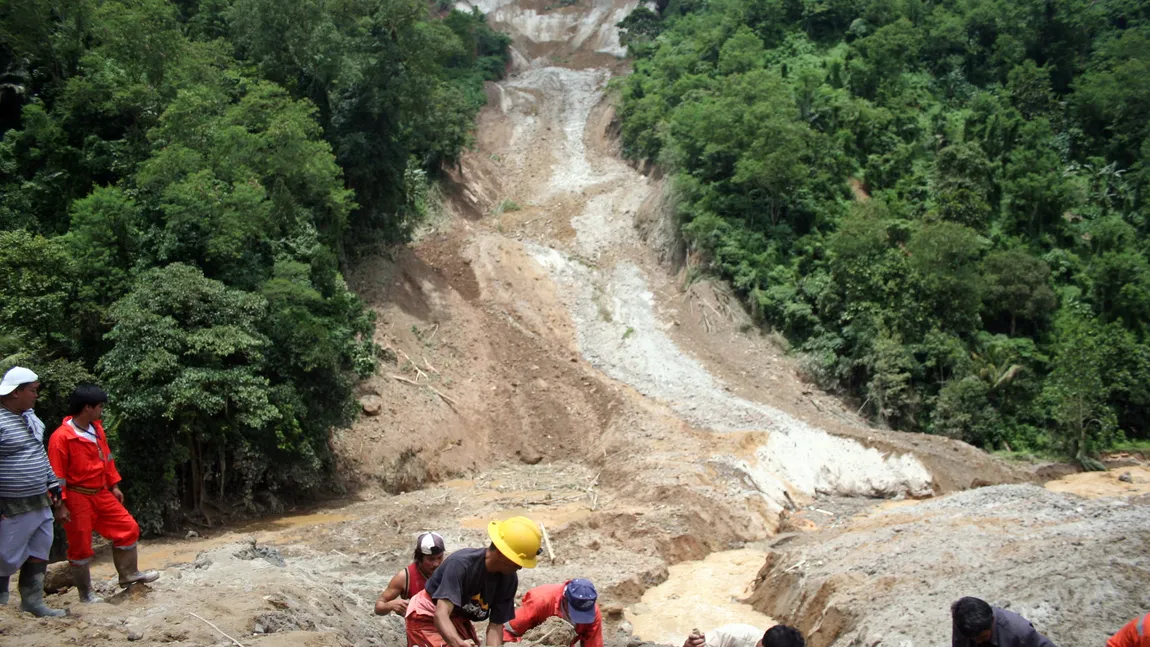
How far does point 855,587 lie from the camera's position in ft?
35.3

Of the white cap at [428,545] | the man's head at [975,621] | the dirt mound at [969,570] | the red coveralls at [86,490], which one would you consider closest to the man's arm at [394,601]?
the white cap at [428,545]

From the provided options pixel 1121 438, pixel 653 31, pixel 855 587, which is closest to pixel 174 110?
pixel 855 587

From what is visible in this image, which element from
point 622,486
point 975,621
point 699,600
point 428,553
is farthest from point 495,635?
point 622,486

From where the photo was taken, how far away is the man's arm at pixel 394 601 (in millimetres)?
6372

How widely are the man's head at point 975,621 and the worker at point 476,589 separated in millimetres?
2505

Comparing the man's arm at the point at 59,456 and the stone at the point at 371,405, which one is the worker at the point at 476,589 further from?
the stone at the point at 371,405

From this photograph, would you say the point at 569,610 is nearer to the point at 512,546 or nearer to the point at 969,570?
the point at 512,546

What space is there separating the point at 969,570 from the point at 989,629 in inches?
195

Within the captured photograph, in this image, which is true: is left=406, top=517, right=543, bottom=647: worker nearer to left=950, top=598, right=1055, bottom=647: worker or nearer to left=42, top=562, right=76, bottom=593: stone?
left=950, top=598, right=1055, bottom=647: worker

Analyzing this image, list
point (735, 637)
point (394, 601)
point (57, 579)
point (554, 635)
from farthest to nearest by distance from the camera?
point (554, 635), point (57, 579), point (394, 601), point (735, 637)

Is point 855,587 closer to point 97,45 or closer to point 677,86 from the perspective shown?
point 97,45

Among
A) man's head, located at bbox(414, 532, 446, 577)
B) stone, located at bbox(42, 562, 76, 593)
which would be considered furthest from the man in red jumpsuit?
man's head, located at bbox(414, 532, 446, 577)

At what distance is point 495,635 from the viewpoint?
5.68 meters

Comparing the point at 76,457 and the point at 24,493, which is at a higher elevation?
the point at 76,457
